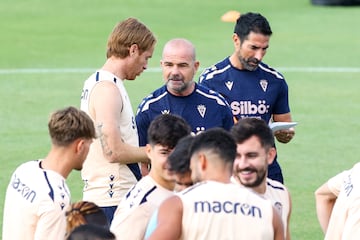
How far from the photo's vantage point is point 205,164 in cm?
627

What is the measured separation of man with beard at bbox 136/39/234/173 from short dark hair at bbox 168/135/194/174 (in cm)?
243

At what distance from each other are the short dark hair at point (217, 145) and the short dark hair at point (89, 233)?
3.51ft

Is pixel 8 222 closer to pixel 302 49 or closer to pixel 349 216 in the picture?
pixel 349 216

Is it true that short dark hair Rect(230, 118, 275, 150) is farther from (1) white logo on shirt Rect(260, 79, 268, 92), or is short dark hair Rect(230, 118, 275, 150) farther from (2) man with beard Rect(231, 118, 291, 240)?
(1) white logo on shirt Rect(260, 79, 268, 92)

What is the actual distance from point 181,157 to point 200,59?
14.1 metres

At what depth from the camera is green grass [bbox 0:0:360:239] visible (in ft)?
46.5

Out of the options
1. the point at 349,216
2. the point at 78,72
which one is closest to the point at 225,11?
the point at 78,72

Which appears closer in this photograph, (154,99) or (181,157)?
(181,157)

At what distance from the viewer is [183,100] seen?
9.05 meters

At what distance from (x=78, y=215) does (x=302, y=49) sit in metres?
16.4

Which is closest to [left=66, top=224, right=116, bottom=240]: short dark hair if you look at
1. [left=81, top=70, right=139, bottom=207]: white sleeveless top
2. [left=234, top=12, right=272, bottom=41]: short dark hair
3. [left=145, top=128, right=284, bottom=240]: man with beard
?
[left=145, top=128, right=284, bottom=240]: man with beard

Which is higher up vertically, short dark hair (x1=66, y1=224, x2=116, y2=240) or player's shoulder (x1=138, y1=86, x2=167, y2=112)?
short dark hair (x1=66, y1=224, x2=116, y2=240)

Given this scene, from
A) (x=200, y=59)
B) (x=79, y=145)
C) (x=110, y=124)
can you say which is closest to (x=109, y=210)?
(x=110, y=124)

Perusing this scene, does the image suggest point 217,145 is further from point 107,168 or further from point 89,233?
point 107,168
